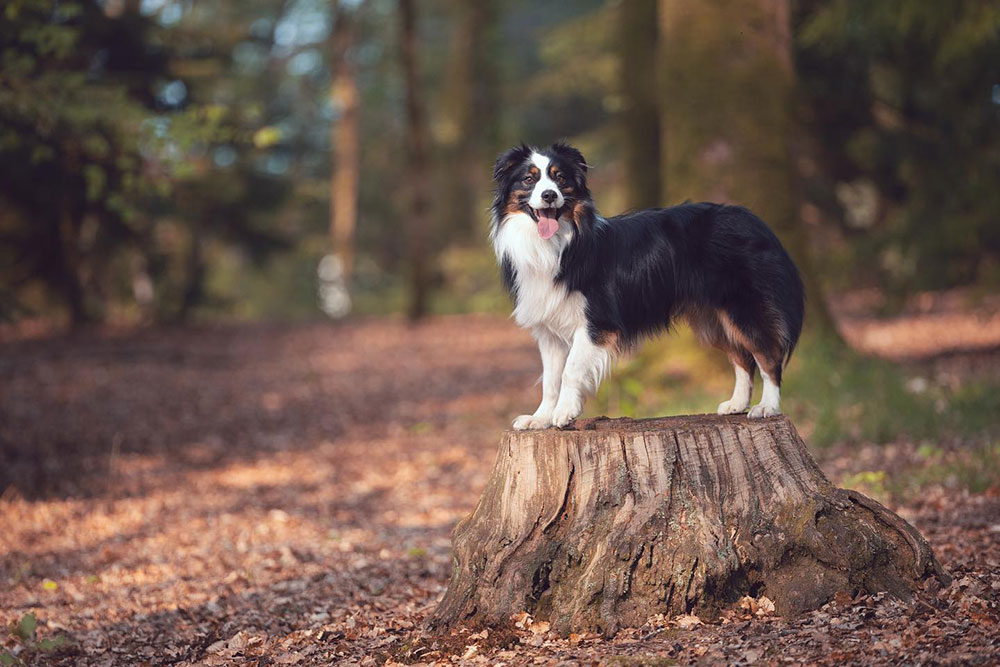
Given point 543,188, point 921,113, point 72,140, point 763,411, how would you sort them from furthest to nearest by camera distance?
point 921,113
point 72,140
point 763,411
point 543,188

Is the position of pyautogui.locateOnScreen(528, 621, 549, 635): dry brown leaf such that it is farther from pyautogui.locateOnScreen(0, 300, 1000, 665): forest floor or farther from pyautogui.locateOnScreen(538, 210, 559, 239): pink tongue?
pyautogui.locateOnScreen(538, 210, 559, 239): pink tongue

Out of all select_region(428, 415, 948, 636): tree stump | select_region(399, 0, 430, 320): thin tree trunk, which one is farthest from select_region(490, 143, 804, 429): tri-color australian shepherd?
select_region(399, 0, 430, 320): thin tree trunk

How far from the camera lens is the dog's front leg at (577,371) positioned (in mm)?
4523

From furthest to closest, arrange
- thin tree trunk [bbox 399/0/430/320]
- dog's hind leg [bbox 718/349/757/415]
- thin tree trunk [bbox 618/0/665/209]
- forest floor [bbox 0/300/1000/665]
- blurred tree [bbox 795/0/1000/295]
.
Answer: thin tree trunk [bbox 399/0/430/320] < thin tree trunk [bbox 618/0/665/209] < blurred tree [bbox 795/0/1000/295] < dog's hind leg [bbox 718/349/757/415] < forest floor [bbox 0/300/1000/665]

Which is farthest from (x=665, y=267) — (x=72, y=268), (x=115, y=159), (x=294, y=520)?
(x=72, y=268)

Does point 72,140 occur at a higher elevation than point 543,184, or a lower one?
higher

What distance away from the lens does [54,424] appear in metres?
9.59

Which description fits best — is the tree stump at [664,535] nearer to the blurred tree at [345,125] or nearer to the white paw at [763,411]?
the white paw at [763,411]

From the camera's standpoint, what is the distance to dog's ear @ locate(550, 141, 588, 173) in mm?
4621

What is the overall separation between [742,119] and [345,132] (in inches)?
663

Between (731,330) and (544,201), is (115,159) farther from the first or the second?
(731,330)

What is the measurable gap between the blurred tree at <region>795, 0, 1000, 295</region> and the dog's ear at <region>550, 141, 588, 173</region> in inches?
238

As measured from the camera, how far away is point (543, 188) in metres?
4.43

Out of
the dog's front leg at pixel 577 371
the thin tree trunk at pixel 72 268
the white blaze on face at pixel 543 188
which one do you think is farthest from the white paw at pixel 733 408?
the thin tree trunk at pixel 72 268
